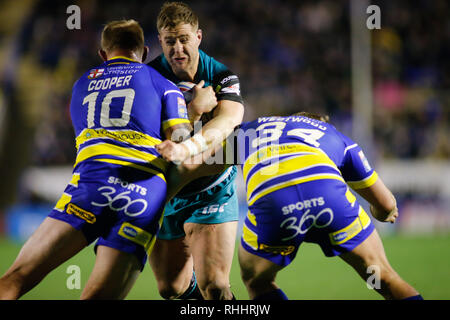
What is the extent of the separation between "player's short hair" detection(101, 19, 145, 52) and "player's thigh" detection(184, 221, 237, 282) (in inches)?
72.8

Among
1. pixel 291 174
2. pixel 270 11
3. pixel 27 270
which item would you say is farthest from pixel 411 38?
pixel 27 270

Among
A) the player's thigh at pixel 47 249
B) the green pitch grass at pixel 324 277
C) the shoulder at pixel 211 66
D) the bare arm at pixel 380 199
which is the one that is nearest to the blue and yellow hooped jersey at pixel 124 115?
the player's thigh at pixel 47 249

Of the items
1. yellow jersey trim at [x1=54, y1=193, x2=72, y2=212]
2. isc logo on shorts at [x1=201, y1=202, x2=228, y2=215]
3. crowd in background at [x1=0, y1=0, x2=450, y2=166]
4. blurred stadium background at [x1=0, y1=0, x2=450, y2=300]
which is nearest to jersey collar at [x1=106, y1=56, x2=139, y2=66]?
yellow jersey trim at [x1=54, y1=193, x2=72, y2=212]

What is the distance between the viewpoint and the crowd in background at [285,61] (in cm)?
1590

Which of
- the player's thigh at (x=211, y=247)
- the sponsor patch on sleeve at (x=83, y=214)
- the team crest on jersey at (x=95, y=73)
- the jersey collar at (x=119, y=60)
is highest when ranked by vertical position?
the jersey collar at (x=119, y=60)

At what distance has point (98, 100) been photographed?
3.76 metres

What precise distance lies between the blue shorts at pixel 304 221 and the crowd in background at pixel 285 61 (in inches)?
472

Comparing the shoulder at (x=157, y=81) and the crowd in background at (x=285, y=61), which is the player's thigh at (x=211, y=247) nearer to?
the shoulder at (x=157, y=81)

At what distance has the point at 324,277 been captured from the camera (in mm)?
8141

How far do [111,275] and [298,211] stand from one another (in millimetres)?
1262

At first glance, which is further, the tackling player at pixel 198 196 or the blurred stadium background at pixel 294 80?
the blurred stadium background at pixel 294 80

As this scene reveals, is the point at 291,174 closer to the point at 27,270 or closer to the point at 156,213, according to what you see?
the point at 156,213

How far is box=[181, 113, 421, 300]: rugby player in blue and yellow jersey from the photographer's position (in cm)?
378

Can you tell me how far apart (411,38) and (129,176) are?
16.4m
